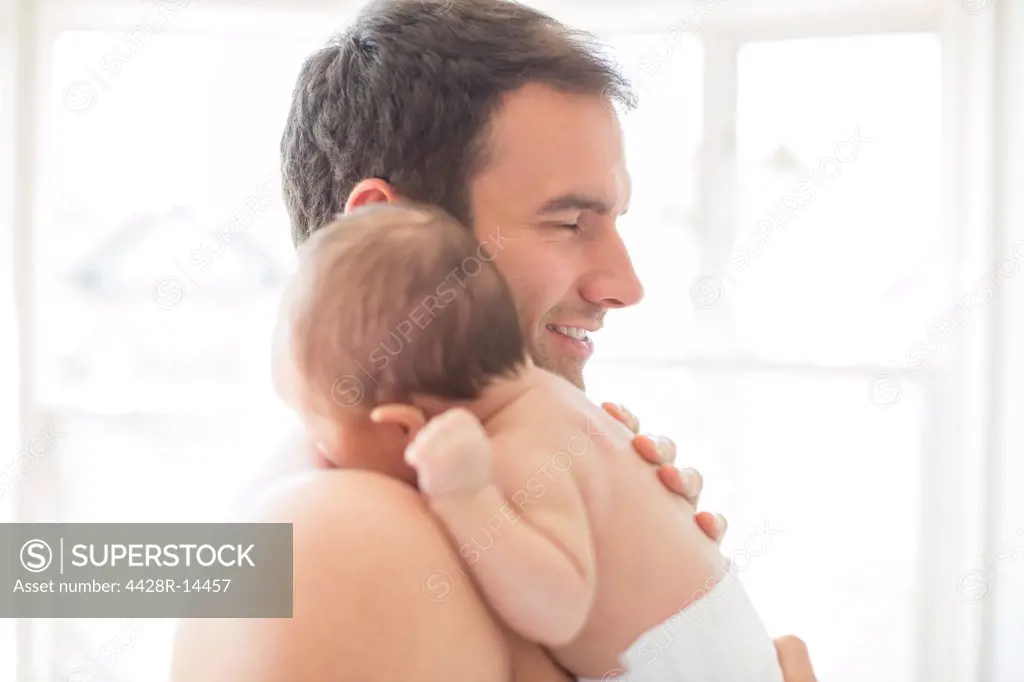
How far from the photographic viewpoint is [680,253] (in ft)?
6.64

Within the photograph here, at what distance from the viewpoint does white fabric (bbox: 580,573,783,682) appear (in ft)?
1.81

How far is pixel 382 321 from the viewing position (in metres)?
0.50

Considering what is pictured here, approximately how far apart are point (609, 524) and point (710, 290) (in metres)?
1.49

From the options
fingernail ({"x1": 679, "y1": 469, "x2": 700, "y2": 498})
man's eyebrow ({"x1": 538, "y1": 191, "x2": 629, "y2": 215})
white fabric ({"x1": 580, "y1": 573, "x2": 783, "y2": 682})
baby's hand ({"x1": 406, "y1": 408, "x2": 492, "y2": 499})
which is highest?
man's eyebrow ({"x1": 538, "y1": 191, "x2": 629, "y2": 215})

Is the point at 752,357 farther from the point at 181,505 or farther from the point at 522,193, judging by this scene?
the point at 522,193

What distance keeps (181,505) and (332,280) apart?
5.28 ft

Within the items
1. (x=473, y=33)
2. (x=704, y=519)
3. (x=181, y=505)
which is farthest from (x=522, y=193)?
(x=181, y=505)

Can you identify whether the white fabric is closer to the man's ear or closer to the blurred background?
the man's ear

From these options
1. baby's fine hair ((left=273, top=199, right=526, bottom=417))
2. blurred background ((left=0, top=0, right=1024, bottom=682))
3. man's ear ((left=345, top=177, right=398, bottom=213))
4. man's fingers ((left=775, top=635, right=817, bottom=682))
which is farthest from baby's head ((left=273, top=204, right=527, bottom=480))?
blurred background ((left=0, top=0, right=1024, bottom=682))

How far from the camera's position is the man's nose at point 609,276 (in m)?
0.71

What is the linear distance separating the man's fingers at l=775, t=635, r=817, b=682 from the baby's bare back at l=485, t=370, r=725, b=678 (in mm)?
150

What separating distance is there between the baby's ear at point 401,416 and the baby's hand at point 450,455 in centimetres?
2

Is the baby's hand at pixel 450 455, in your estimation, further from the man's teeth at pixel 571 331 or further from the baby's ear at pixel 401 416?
the man's teeth at pixel 571 331

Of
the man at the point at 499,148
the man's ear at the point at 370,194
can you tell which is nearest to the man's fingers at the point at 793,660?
the man at the point at 499,148
